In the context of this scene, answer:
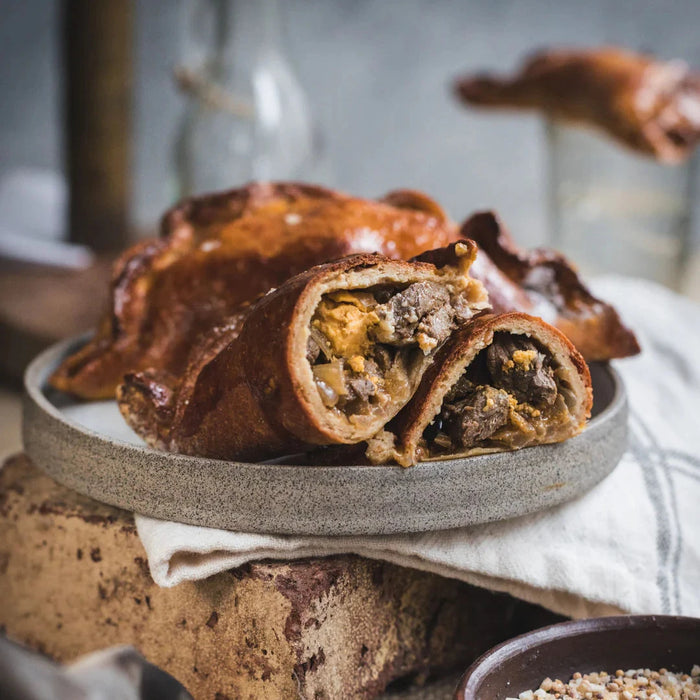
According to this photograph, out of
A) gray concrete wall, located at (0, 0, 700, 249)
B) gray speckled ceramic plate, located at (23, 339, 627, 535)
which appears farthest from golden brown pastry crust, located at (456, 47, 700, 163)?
gray speckled ceramic plate, located at (23, 339, 627, 535)

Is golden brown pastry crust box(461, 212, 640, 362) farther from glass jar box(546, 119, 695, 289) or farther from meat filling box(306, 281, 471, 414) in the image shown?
glass jar box(546, 119, 695, 289)

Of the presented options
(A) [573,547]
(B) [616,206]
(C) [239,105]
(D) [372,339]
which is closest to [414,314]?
(D) [372,339]

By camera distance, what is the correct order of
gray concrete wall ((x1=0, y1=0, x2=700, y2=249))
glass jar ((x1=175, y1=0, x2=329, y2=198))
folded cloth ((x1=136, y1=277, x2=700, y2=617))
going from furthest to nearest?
gray concrete wall ((x1=0, y1=0, x2=700, y2=249)), glass jar ((x1=175, y1=0, x2=329, y2=198)), folded cloth ((x1=136, y1=277, x2=700, y2=617))

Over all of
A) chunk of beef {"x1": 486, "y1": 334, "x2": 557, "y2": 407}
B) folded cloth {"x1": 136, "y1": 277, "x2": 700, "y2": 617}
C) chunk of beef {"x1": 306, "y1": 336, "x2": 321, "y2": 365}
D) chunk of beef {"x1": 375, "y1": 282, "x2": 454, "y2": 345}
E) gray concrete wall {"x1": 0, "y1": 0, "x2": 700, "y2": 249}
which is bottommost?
gray concrete wall {"x1": 0, "y1": 0, "x2": 700, "y2": 249}

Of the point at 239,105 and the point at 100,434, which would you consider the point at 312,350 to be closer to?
the point at 100,434

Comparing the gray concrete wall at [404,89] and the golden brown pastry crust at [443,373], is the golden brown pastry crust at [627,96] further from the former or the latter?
the golden brown pastry crust at [443,373]

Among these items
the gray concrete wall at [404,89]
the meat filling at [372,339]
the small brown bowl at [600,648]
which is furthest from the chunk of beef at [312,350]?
the gray concrete wall at [404,89]
